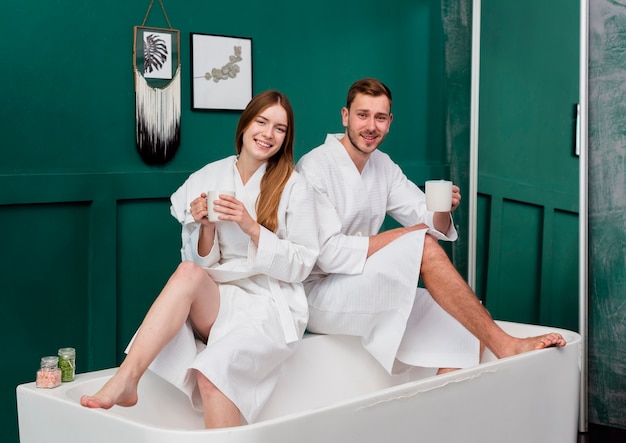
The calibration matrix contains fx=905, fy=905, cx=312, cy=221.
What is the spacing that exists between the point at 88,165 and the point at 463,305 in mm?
1305

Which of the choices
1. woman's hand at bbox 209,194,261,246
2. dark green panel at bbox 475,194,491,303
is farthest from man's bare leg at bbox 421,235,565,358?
dark green panel at bbox 475,194,491,303

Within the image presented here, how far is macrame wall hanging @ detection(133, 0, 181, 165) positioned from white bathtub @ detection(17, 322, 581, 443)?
35.3 inches

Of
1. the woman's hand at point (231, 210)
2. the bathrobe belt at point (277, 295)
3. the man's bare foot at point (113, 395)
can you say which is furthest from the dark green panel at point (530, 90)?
the man's bare foot at point (113, 395)

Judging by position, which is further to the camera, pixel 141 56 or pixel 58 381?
pixel 141 56

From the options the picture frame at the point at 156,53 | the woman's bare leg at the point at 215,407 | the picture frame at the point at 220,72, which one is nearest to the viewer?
the woman's bare leg at the point at 215,407

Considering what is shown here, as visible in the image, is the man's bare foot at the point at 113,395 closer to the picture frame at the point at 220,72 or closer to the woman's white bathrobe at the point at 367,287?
the woman's white bathrobe at the point at 367,287

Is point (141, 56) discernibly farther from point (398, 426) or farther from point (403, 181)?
point (398, 426)

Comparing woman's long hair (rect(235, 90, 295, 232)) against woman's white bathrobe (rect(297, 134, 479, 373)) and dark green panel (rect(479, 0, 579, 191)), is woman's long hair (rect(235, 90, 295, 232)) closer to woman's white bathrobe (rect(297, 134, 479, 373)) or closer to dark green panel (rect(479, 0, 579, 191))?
woman's white bathrobe (rect(297, 134, 479, 373))

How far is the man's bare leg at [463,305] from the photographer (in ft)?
8.58

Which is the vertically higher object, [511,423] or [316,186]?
[316,186]

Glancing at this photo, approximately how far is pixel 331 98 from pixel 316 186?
0.95m

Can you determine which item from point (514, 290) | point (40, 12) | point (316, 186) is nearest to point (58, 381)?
point (316, 186)

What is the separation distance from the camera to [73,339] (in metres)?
3.02

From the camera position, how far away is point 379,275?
9.01ft
